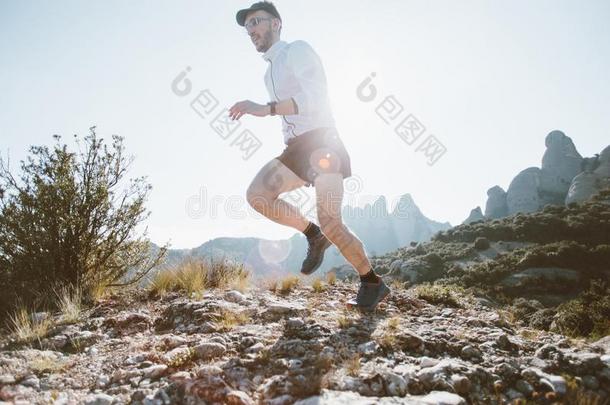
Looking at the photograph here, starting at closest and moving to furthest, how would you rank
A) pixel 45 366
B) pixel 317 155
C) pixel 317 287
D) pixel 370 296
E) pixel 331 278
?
1. pixel 45 366
2. pixel 317 155
3. pixel 370 296
4. pixel 317 287
5. pixel 331 278

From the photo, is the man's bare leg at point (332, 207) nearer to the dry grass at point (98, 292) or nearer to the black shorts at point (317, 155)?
the black shorts at point (317, 155)

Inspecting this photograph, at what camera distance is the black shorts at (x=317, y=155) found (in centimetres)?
300

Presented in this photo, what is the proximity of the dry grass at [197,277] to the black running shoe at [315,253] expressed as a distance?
1.29 m

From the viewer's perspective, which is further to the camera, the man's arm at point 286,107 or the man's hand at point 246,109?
the man's arm at point 286,107

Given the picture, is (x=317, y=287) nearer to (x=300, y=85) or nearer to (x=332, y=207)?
(x=332, y=207)

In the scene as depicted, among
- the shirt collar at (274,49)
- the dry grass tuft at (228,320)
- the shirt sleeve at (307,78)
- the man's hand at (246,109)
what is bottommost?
the dry grass tuft at (228,320)

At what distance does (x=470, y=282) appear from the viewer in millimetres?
22484

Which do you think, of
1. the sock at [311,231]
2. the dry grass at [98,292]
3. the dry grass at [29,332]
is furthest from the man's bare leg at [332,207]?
the dry grass at [98,292]

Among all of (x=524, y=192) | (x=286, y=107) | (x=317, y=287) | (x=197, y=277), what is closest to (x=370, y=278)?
(x=317, y=287)

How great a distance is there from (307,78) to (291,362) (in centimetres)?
227

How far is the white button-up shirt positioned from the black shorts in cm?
8

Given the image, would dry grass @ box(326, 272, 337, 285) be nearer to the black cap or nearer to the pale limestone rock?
the black cap

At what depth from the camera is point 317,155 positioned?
3010 mm

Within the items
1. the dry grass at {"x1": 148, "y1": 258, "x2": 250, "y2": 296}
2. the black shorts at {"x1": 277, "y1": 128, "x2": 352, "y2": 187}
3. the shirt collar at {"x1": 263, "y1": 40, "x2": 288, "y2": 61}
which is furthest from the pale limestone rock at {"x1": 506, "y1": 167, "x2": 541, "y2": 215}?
the shirt collar at {"x1": 263, "y1": 40, "x2": 288, "y2": 61}
